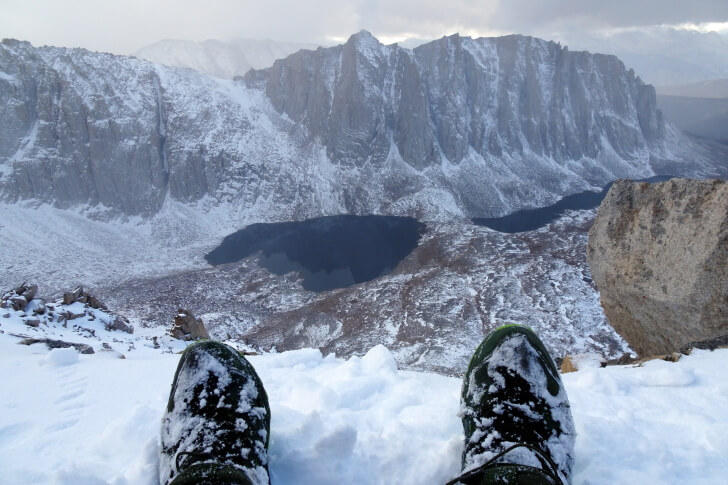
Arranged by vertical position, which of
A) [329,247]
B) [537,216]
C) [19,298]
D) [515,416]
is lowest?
[537,216]

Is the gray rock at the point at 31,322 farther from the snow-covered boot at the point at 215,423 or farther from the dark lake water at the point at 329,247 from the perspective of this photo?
the dark lake water at the point at 329,247

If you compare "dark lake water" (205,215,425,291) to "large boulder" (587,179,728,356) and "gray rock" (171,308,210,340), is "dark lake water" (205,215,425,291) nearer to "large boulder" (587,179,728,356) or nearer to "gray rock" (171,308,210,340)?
"gray rock" (171,308,210,340)

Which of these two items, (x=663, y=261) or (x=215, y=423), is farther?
(x=663, y=261)

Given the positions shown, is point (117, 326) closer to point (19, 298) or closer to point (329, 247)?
point (19, 298)

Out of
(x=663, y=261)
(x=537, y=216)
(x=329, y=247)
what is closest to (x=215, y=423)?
(x=663, y=261)

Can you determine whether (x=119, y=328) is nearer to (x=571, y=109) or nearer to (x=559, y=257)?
(x=559, y=257)

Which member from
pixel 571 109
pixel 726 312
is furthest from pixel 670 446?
pixel 571 109
